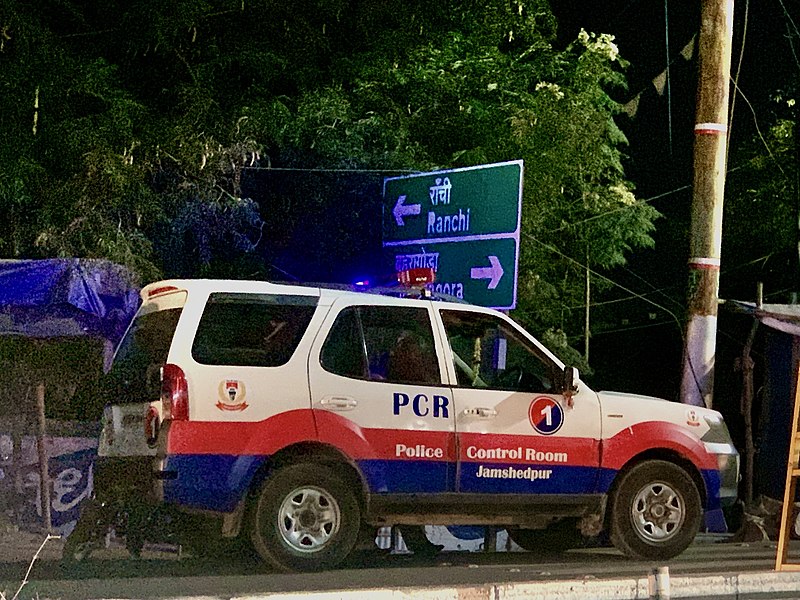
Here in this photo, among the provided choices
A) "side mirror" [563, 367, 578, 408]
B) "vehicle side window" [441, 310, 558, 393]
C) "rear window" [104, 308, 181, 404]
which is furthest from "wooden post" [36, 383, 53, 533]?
"side mirror" [563, 367, 578, 408]

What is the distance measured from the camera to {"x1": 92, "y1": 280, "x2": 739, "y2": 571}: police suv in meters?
8.24

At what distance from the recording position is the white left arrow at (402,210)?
1409 centimetres

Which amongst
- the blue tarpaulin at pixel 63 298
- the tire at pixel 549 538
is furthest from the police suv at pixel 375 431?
the blue tarpaulin at pixel 63 298

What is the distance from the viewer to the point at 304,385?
27.9 ft

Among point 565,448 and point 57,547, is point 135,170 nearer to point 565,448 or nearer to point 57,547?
point 57,547

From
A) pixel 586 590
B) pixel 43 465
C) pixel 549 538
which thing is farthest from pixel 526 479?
pixel 43 465

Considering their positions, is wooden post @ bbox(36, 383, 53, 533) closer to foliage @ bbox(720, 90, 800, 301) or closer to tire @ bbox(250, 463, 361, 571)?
tire @ bbox(250, 463, 361, 571)

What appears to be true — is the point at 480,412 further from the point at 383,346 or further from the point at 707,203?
the point at 707,203

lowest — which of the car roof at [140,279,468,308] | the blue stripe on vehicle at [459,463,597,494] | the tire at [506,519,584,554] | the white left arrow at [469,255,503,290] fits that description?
the tire at [506,519,584,554]

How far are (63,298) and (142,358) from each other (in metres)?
4.11

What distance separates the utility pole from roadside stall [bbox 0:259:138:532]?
550 cm

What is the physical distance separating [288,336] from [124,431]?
132 cm

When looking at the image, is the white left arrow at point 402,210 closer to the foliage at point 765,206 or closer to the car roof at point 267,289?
the car roof at point 267,289

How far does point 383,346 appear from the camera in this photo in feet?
29.7
